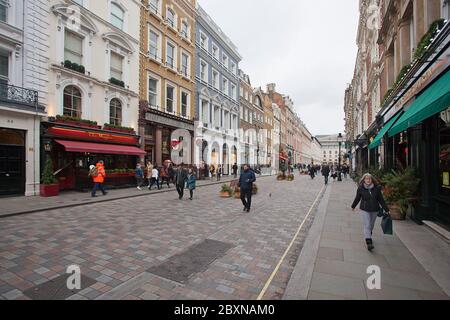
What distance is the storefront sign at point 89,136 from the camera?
13211mm

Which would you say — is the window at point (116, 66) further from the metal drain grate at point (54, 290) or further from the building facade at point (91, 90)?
the metal drain grate at point (54, 290)

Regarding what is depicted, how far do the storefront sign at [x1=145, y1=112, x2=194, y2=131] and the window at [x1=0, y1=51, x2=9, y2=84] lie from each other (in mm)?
8757

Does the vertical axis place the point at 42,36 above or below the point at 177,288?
above

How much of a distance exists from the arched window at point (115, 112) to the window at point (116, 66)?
1.82 metres

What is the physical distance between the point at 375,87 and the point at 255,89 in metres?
29.9

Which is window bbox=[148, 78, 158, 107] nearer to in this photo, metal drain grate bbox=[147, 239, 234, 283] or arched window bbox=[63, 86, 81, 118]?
arched window bbox=[63, 86, 81, 118]

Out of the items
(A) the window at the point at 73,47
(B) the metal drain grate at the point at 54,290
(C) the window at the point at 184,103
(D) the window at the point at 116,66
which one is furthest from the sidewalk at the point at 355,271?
(C) the window at the point at 184,103

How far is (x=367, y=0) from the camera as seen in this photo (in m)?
20.5

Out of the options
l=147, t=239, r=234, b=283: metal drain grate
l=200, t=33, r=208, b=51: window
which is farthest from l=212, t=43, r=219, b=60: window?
l=147, t=239, r=234, b=283: metal drain grate
